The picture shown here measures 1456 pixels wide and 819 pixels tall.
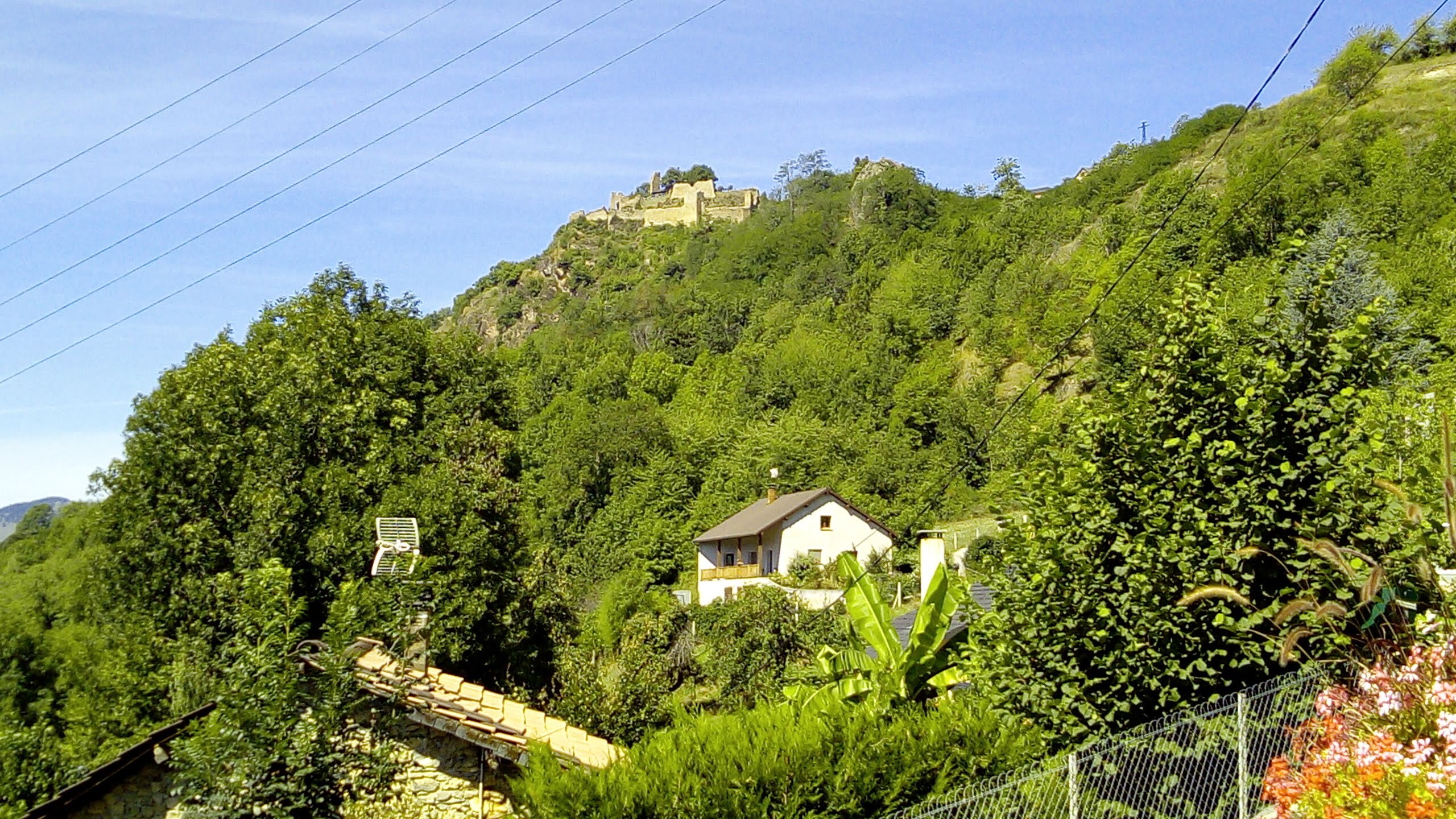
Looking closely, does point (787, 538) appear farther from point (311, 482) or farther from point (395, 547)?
point (395, 547)

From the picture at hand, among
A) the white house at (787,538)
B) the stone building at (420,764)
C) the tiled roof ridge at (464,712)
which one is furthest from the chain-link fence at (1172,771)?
the white house at (787,538)

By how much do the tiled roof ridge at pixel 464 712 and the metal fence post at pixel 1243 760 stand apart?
14.5 feet

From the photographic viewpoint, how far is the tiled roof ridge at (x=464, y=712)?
10.0 m

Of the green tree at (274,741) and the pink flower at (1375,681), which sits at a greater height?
the pink flower at (1375,681)

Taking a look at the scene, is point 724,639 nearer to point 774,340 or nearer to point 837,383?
point 837,383

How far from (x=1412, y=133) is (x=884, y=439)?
1485 inches

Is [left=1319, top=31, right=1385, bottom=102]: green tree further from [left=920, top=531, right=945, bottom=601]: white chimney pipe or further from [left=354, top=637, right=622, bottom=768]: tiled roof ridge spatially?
[left=354, top=637, right=622, bottom=768]: tiled roof ridge

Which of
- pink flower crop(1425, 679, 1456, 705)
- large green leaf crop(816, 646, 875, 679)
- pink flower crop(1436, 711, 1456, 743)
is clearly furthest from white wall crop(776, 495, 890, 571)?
pink flower crop(1436, 711, 1456, 743)

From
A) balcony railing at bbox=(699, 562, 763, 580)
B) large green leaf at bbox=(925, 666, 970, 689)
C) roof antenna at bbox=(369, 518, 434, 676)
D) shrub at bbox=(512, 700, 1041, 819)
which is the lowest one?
balcony railing at bbox=(699, 562, 763, 580)

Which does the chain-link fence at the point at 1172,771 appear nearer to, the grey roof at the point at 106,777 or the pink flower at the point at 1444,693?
the pink flower at the point at 1444,693

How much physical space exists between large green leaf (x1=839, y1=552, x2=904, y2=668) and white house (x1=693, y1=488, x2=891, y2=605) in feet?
116

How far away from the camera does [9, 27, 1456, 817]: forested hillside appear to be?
28.7 ft

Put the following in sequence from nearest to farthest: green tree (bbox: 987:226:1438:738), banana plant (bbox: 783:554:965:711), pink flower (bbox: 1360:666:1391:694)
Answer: pink flower (bbox: 1360:666:1391:694) < green tree (bbox: 987:226:1438:738) < banana plant (bbox: 783:554:965:711)

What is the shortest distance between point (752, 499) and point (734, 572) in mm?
13505
